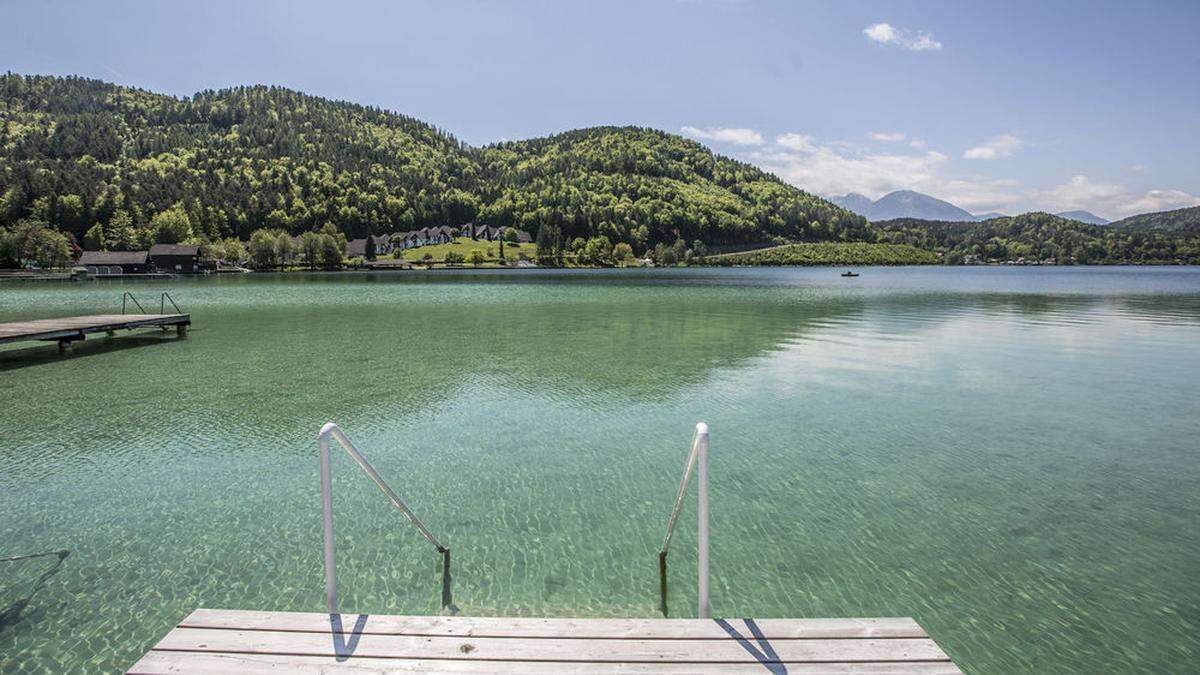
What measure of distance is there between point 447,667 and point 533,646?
626mm

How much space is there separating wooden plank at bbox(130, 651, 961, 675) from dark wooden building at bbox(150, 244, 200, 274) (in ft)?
516

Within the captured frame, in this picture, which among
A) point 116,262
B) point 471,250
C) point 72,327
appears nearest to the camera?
point 72,327

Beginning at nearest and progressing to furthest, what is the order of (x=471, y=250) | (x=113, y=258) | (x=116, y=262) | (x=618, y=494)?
(x=618, y=494) → (x=116, y=262) → (x=113, y=258) → (x=471, y=250)

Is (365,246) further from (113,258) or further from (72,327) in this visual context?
(72,327)

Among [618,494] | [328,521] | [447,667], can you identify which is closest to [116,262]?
[618,494]

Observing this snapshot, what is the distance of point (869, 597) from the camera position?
263 inches

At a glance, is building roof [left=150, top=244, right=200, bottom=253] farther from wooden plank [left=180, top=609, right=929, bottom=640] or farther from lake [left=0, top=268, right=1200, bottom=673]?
wooden plank [left=180, top=609, right=929, bottom=640]

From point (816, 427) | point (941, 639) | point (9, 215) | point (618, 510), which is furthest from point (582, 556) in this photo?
point (9, 215)

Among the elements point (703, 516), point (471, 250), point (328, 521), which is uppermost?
point (471, 250)

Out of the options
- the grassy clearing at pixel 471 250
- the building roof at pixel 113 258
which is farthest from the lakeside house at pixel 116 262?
the grassy clearing at pixel 471 250

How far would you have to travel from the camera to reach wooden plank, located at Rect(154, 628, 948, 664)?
4211mm

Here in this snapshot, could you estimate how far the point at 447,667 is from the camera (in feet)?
13.5

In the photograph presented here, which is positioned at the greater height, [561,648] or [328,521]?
[328,521]

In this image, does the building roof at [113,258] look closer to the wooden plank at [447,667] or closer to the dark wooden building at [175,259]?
the dark wooden building at [175,259]
